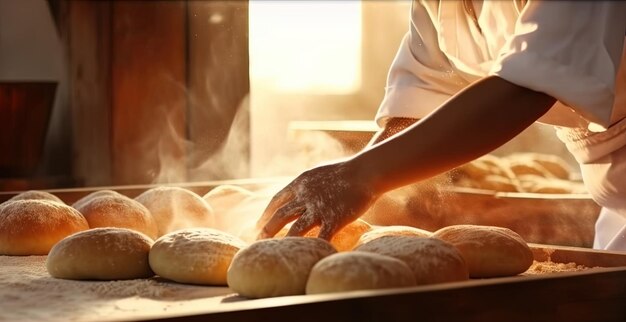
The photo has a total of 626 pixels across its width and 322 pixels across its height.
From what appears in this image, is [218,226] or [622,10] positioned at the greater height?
[622,10]

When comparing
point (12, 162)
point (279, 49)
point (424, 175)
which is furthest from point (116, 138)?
point (279, 49)

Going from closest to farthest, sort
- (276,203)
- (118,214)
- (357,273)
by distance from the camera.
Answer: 1. (357,273)
2. (276,203)
3. (118,214)

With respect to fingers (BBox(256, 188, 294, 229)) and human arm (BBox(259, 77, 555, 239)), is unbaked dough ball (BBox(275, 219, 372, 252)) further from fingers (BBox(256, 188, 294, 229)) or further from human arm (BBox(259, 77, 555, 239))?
human arm (BBox(259, 77, 555, 239))

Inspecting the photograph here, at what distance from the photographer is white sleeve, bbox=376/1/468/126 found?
2408 millimetres

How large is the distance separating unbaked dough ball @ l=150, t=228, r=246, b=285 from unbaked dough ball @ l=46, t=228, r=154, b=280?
0.05m

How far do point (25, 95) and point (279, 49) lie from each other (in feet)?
23.5

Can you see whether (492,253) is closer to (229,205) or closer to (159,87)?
(229,205)

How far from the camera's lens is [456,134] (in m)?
1.83

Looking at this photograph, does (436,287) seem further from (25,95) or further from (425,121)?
(25,95)

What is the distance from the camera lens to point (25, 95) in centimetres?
378

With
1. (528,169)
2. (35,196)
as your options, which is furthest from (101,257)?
(528,169)

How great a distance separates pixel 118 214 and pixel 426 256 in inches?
39.3

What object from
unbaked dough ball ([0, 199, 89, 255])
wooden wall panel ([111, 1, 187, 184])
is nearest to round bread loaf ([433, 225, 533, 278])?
unbaked dough ball ([0, 199, 89, 255])

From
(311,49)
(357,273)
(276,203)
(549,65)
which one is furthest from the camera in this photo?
(311,49)
